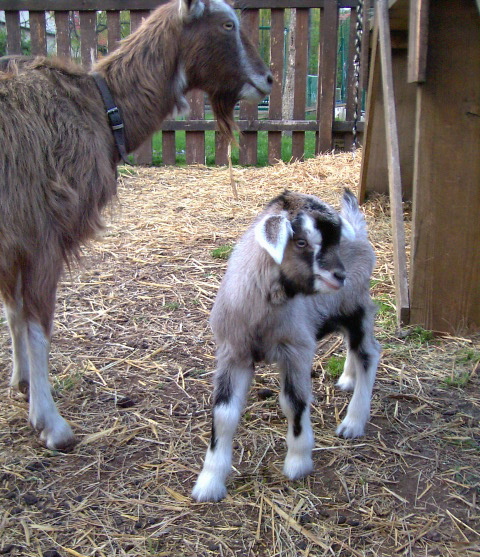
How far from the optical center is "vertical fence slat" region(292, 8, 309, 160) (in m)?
8.27

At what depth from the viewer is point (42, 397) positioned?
301 centimetres

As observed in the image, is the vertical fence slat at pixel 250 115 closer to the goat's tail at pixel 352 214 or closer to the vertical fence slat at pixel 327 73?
the vertical fence slat at pixel 327 73

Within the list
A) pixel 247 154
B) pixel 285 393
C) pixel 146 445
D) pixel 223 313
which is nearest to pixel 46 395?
pixel 146 445

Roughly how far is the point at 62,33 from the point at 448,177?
665 cm

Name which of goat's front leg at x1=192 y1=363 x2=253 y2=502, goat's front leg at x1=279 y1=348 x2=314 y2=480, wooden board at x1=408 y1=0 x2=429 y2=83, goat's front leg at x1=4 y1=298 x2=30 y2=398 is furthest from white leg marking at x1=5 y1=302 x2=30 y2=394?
wooden board at x1=408 y1=0 x2=429 y2=83

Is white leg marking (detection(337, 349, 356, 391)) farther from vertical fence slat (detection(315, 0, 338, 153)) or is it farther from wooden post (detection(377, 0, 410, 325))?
vertical fence slat (detection(315, 0, 338, 153))

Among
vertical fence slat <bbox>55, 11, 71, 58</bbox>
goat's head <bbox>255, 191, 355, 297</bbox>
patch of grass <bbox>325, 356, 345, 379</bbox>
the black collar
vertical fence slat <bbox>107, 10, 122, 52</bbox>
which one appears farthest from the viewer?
vertical fence slat <bbox>55, 11, 71, 58</bbox>

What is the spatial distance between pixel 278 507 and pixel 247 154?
701 cm

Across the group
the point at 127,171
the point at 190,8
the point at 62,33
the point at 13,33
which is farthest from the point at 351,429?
the point at 13,33

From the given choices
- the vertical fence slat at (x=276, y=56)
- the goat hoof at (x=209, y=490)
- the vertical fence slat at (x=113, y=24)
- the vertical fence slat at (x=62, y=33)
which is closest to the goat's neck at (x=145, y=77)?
the goat hoof at (x=209, y=490)

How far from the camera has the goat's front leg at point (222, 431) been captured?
256 centimetres

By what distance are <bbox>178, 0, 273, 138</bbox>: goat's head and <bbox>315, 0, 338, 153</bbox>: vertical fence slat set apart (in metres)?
5.18

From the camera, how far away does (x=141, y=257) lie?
17.7 ft

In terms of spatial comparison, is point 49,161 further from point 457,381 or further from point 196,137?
point 196,137
